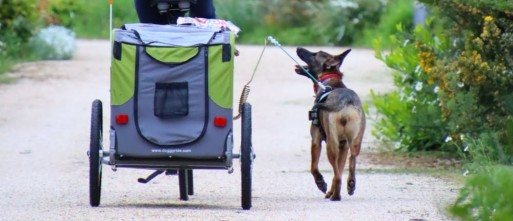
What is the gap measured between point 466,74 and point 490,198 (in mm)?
5736

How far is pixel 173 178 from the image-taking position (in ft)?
36.6

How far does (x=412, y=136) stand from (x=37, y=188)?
4764 mm

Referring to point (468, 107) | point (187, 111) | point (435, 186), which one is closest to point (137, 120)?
point (187, 111)

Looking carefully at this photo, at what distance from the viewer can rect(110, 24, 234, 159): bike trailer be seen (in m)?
8.27

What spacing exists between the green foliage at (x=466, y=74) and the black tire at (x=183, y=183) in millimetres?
2309

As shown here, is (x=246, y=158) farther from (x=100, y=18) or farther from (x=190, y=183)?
(x=100, y=18)

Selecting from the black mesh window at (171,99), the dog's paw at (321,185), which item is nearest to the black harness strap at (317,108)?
the dog's paw at (321,185)

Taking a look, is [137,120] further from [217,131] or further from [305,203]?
[305,203]

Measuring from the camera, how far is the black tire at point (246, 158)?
324 inches

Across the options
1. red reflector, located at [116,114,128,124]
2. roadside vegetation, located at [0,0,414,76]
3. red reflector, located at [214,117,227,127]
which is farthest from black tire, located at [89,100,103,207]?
roadside vegetation, located at [0,0,414,76]

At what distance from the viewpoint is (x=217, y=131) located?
8.31 meters

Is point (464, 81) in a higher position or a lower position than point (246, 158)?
lower

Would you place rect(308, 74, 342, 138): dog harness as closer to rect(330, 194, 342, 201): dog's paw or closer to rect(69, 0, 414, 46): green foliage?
rect(330, 194, 342, 201): dog's paw

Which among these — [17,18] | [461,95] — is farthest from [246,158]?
[17,18]
